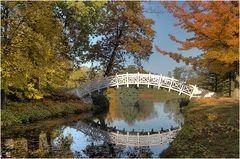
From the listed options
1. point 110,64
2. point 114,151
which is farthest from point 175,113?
point 114,151

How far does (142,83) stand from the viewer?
1180 inches

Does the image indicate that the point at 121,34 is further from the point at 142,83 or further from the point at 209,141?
the point at 209,141

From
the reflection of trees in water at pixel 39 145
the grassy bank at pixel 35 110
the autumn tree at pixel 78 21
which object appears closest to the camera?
the reflection of trees in water at pixel 39 145

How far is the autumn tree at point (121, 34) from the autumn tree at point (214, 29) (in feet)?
32.2

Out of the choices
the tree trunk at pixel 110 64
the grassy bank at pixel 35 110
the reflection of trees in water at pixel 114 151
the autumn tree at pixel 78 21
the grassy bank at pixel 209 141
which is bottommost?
the reflection of trees in water at pixel 114 151

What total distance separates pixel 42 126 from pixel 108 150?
255 inches

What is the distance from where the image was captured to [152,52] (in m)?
34.8

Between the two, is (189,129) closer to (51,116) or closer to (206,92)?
(51,116)

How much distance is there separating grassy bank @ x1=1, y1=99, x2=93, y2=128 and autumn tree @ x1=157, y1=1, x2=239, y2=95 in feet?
29.2

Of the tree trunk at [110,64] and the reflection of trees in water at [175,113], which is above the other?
the tree trunk at [110,64]

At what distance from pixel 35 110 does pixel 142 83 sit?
12230 mm

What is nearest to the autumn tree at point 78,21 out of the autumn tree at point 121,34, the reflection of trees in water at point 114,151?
the autumn tree at point 121,34

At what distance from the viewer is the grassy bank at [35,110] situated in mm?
16938

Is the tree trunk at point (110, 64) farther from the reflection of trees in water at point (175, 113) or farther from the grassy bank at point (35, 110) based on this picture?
the grassy bank at point (35, 110)
